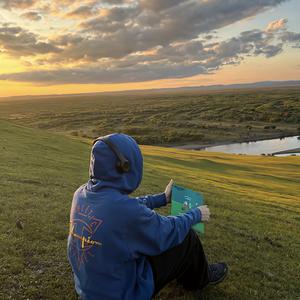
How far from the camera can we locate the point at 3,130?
38750mm

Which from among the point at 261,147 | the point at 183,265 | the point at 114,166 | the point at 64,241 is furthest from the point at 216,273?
the point at 261,147

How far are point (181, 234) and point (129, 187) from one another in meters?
1.00

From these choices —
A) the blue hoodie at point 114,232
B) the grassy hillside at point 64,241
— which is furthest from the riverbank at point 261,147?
the blue hoodie at point 114,232

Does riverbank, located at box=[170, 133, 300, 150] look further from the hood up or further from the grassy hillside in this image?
the hood up

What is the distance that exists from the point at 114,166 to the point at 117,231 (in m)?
0.76

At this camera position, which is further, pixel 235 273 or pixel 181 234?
pixel 235 273

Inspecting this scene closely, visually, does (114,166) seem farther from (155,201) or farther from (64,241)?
(64,241)

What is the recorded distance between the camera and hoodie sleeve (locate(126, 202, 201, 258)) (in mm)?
4641

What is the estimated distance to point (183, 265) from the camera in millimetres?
5727

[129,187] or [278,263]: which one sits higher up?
[129,187]

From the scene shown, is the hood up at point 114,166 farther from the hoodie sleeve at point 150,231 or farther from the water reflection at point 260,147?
the water reflection at point 260,147

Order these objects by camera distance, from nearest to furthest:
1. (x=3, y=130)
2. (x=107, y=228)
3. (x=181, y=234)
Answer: (x=107, y=228) < (x=181, y=234) < (x=3, y=130)

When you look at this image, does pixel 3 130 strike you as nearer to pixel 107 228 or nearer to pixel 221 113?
pixel 107 228

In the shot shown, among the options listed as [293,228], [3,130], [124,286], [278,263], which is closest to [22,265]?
[124,286]
